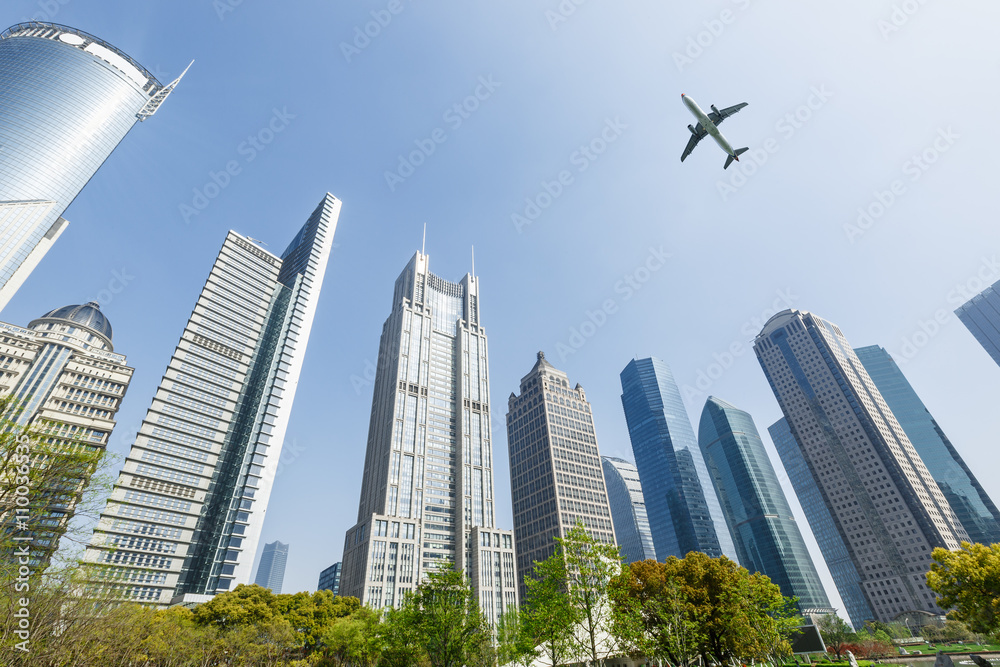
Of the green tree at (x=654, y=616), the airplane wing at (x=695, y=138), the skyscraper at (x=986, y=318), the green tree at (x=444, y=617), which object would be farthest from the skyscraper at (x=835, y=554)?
the green tree at (x=444, y=617)

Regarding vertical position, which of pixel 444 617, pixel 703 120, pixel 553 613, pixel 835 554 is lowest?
pixel 553 613

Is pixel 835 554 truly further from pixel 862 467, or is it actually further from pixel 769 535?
pixel 862 467

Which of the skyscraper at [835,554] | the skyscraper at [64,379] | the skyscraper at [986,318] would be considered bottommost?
the skyscraper at [835,554]

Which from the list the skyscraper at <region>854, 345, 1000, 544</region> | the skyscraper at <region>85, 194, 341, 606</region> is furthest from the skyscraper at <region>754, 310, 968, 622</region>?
the skyscraper at <region>85, 194, 341, 606</region>

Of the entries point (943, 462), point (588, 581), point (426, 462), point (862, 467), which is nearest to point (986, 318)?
point (943, 462)

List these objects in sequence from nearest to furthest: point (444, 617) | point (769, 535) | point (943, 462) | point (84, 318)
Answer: point (444, 617) → point (84, 318) → point (943, 462) → point (769, 535)

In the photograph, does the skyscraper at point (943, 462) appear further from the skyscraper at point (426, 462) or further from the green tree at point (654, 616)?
the green tree at point (654, 616)

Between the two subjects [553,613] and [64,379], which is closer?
[553,613]

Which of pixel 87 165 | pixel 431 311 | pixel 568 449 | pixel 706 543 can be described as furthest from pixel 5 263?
pixel 706 543
